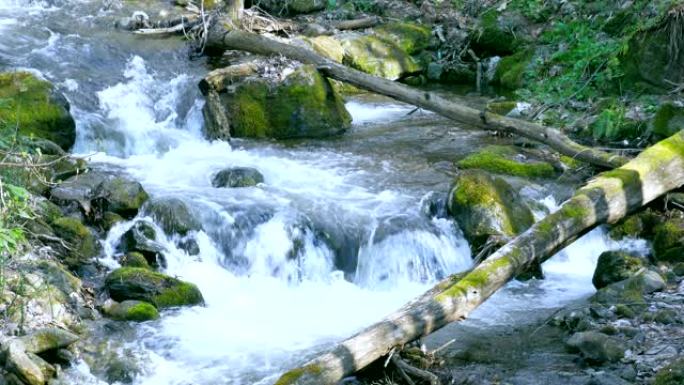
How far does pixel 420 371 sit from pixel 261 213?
3849mm

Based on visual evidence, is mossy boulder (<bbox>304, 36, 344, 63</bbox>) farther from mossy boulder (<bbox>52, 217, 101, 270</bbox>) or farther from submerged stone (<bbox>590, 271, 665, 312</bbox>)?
submerged stone (<bbox>590, 271, 665, 312</bbox>)

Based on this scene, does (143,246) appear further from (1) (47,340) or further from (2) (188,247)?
(1) (47,340)

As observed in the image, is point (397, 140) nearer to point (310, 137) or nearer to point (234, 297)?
point (310, 137)

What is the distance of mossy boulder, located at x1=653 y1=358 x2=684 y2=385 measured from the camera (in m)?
5.80

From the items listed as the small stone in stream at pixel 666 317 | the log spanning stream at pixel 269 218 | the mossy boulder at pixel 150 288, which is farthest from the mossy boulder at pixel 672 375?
the mossy boulder at pixel 150 288

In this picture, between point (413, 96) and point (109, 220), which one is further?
point (413, 96)

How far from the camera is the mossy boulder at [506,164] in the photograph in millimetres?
11305

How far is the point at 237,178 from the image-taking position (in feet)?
35.3

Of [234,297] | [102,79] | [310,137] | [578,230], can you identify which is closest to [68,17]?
[102,79]

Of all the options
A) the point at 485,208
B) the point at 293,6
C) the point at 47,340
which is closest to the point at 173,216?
the point at 47,340

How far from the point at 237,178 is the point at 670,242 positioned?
491 centimetres

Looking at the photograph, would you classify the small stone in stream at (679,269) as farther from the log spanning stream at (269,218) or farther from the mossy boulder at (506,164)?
the mossy boulder at (506,164)

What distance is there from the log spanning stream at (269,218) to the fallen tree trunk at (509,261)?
36.3 inches

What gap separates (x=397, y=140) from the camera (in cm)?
1296
